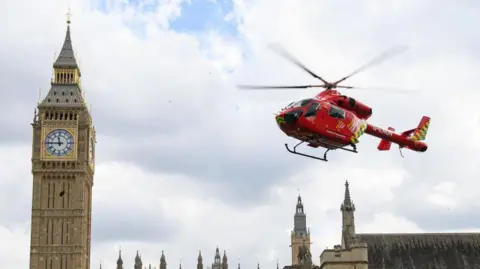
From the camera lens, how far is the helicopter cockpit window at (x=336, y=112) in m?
50.1

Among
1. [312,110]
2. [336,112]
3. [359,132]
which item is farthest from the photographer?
[359,132]

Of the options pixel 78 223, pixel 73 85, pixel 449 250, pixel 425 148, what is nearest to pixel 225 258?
pixel 78 223

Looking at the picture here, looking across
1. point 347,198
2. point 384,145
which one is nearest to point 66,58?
point 347,198

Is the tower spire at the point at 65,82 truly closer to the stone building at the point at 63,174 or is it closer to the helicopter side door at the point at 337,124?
the stone building at the point at 63,174

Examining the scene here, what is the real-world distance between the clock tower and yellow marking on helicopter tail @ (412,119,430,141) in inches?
4134

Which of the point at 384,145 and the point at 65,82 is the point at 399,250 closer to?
the point at 384,145

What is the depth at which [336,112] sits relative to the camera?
165 ft

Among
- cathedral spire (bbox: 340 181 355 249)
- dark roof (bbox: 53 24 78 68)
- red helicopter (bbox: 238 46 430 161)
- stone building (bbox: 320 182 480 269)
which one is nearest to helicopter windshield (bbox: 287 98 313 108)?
red helicopter (bbox: 238 46 430 161)

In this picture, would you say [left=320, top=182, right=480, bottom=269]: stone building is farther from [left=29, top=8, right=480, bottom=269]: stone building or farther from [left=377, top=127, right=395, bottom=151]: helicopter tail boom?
[left=29, top=8, right=480, bottom=269]: stone building

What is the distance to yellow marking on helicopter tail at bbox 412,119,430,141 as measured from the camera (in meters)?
55.6

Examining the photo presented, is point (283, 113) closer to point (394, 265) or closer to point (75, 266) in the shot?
point (394, 265)

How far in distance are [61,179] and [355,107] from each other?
112 metres

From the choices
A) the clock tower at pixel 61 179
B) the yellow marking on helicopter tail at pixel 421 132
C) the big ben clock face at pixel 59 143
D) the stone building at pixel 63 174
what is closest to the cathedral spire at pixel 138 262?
the stone building at pixel 63 174

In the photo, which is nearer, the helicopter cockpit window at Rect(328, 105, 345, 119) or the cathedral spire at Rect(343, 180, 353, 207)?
the helicopter cockpit window at Rect(328, 105, 345, 119)
